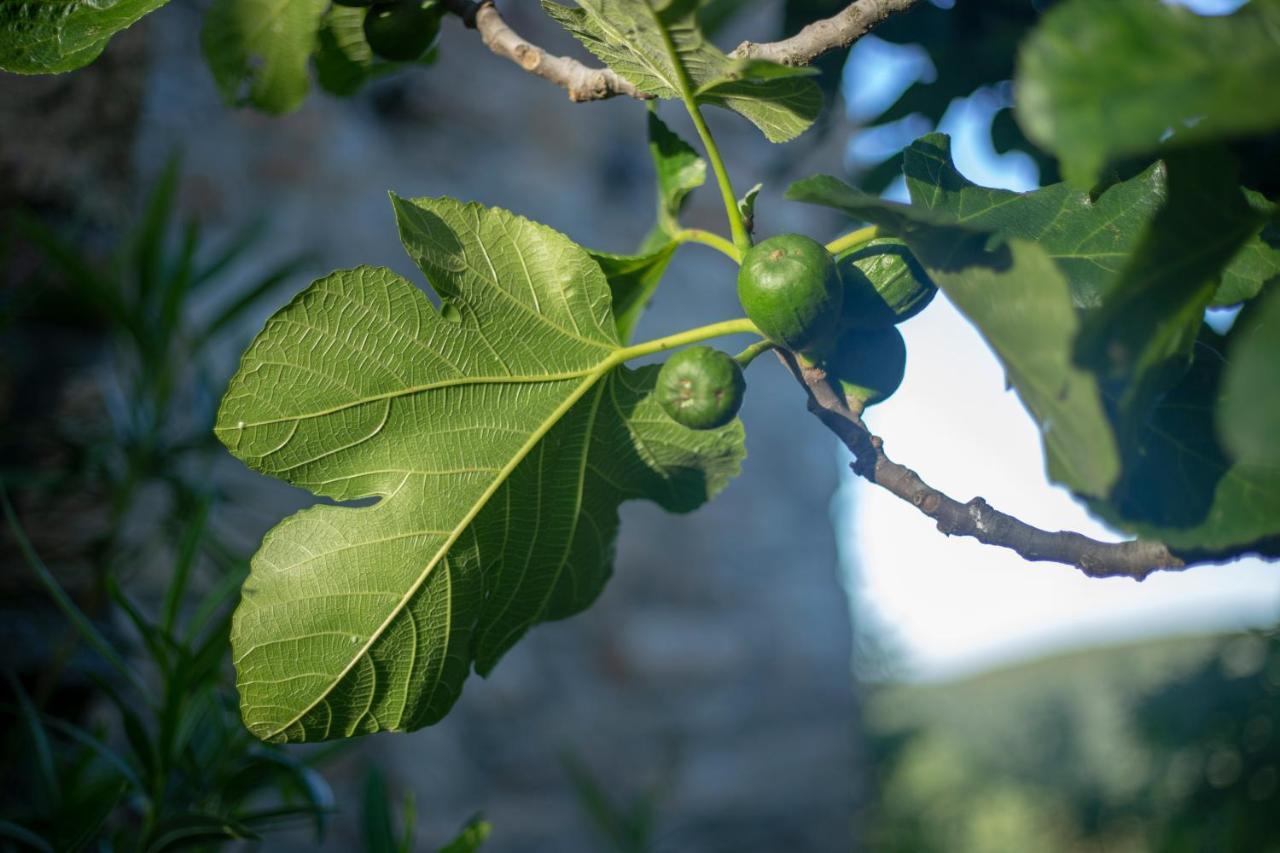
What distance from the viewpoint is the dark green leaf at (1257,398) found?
0.90ft

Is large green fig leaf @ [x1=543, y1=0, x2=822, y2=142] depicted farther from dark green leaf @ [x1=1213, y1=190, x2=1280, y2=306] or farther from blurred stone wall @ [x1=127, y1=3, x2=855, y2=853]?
blurred stone wall @ [x1=127, y1=3, x2=855, y2=853]

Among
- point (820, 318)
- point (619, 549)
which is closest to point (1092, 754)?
point (619, 549)

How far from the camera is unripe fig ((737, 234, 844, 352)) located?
1.78 ft

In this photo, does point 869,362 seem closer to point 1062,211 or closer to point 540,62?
point 1062,211

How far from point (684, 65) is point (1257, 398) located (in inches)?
15.8

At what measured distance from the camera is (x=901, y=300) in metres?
0.59

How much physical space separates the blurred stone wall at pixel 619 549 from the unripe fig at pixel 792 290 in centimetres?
158

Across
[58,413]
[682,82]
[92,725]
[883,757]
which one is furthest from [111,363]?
[883,757]

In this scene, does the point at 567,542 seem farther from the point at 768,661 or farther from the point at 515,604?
the point at 768,661

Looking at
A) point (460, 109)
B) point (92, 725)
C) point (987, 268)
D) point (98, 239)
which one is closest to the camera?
point (987, 268)

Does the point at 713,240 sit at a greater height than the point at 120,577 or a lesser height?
greater

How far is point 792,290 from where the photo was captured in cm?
54

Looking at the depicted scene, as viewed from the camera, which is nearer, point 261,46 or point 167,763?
point 261,46

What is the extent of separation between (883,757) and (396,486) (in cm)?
410
